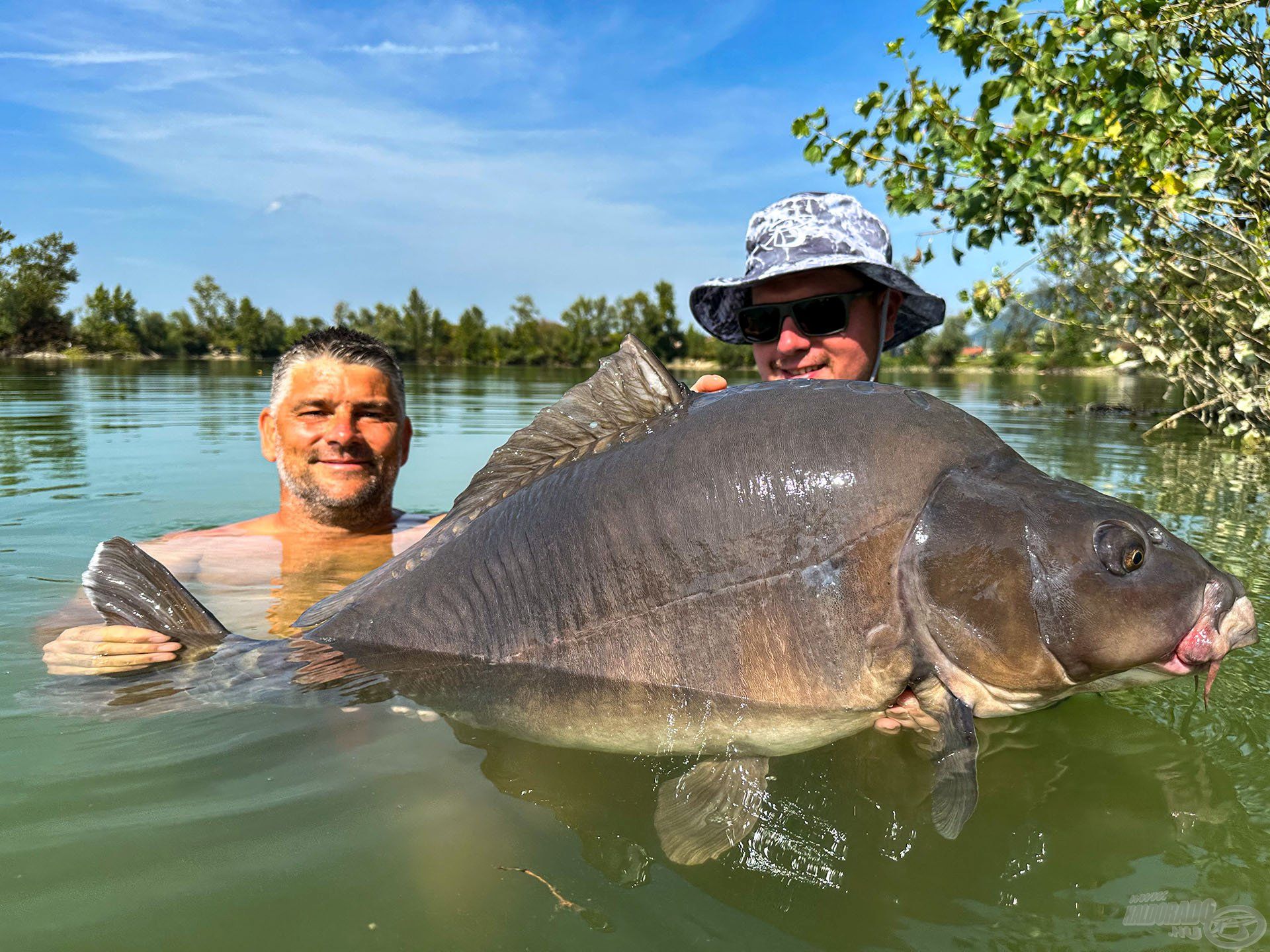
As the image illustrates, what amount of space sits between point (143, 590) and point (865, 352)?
335cm

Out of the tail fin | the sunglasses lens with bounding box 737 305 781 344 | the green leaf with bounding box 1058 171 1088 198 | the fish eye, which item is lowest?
the tail fin

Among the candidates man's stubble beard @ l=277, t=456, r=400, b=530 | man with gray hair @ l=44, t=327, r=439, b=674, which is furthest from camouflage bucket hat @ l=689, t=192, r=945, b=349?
man's stubble beard @ l=277, t=456, r=400, b=530

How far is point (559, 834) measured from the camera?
2.34m

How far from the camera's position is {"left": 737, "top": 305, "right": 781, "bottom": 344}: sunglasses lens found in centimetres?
422

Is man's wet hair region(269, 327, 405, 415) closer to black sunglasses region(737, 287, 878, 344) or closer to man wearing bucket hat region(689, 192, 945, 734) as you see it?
man wearing bucket hat region(689, 192, 945, 734)

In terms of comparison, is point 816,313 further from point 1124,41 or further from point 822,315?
point 1124,41

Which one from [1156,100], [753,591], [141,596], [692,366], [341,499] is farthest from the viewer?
[692,366]

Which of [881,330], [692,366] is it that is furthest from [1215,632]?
[692,366]

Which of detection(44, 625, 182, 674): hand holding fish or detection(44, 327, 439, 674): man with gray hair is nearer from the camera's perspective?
detection(44, 625, 182, 674): hand holding fish

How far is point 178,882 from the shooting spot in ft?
6.84

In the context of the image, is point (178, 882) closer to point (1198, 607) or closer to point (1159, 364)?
point (1198, 607)

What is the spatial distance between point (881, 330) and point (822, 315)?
1.45 ft

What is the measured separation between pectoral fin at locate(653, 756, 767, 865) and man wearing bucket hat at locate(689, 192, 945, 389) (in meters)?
2.18
